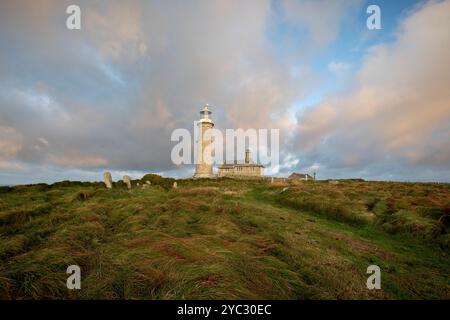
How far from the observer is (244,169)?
2419 inches

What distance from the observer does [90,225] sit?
6.39 meters

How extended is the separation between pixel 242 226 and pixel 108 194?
9.58 m

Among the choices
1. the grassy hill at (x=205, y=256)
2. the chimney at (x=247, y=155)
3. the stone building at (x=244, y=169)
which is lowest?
the grassy hill at (x=205, y=256)

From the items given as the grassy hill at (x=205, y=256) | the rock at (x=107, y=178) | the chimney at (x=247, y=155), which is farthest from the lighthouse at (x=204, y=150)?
the grassy hill at (x=205, y=256)

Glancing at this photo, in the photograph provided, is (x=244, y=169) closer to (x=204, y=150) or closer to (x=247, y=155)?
(x=247, y=155)

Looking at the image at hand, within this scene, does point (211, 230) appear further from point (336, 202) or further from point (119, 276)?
point (336, 202)

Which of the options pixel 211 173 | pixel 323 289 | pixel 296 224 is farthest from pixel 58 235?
pixel 211 173

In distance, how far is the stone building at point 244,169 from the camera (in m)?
61.0

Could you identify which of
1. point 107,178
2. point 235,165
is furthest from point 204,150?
point 107,178

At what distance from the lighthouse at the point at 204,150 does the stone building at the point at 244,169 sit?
1505 centimetres

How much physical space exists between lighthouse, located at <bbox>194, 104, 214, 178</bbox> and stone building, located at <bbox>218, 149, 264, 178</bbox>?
592 inches

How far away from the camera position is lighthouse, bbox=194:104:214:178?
45.7 m

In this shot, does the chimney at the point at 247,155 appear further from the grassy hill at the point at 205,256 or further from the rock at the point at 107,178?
the grassy hill at the point at 205,256

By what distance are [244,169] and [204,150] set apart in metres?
19.3
